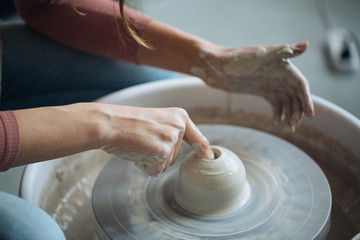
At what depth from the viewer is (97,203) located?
1074 mm

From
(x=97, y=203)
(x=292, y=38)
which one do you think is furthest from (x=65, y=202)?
(x=292, y=38)

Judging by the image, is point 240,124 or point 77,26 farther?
point 240,124

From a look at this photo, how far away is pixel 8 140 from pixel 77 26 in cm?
68

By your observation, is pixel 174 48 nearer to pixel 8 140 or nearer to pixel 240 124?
pixel 240 124

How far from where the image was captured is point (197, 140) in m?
0.99

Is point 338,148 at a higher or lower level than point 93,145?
lower

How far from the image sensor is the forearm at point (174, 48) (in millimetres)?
1267

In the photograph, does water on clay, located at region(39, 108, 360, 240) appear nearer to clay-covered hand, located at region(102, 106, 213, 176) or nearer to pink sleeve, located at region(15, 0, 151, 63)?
clay-covered hand, located at region(102, 106, 213, 176)

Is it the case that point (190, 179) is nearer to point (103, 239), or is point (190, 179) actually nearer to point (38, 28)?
point (103, 239)

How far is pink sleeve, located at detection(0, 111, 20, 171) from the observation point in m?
0.76

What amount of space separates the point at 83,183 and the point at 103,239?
1.28 ft

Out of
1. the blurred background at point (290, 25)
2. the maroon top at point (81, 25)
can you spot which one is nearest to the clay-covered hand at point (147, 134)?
the maroon top at point (81, 25)

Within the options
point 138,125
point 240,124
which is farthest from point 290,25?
point 138,125

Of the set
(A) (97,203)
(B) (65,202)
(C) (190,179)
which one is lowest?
(B) (65,202)
